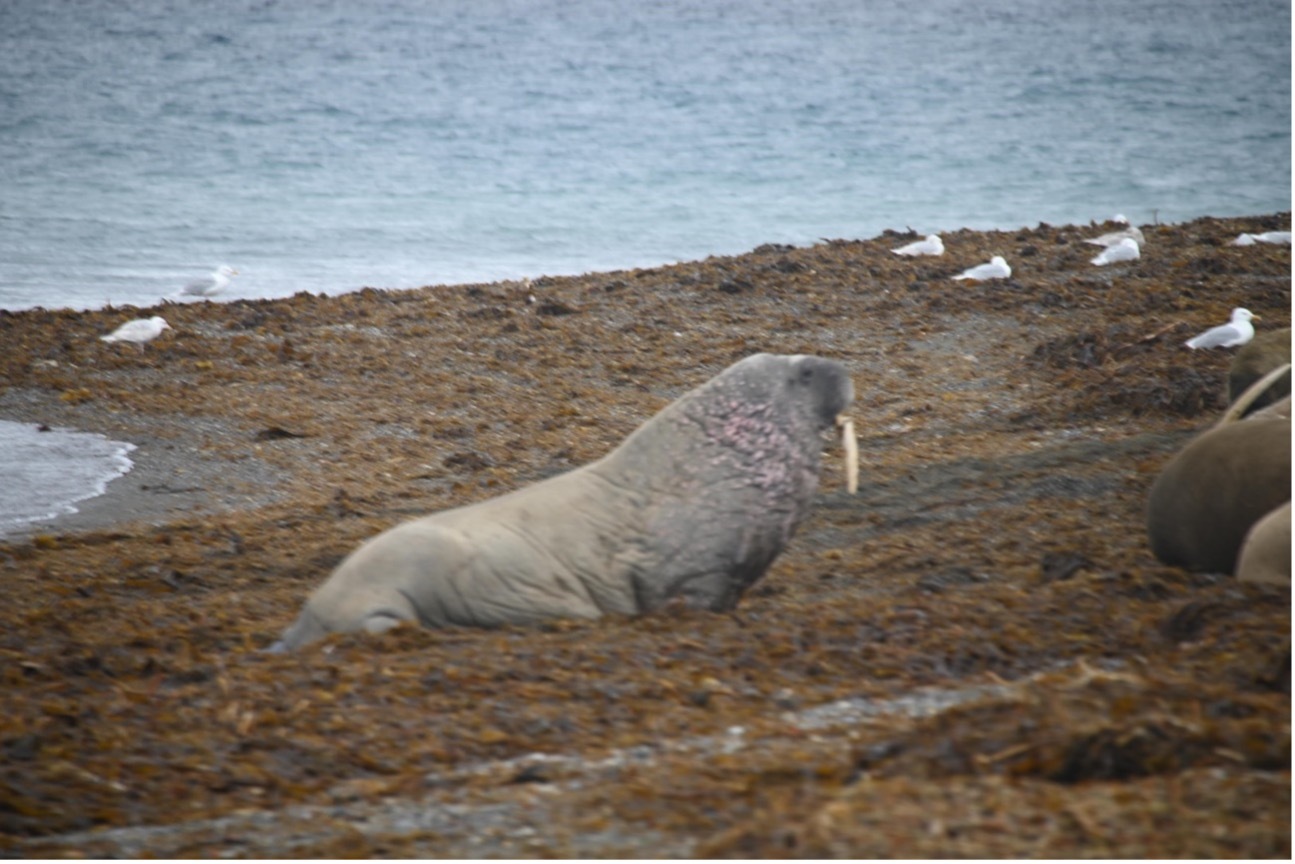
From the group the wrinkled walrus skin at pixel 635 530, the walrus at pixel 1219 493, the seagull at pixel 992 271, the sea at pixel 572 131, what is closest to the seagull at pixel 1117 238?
the seagull at pixel 992 271

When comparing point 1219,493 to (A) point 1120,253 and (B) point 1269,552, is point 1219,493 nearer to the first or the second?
(B) point 1269,552

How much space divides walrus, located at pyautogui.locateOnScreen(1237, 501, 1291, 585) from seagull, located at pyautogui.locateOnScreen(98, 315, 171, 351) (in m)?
9.22

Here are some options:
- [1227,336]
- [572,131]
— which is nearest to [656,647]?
[1227,336]

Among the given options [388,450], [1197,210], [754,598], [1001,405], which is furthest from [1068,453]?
[1197,210]

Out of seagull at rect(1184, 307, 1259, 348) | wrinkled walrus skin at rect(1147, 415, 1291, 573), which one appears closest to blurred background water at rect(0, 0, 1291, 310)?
seagull at rect(1184, 307, 1259, 348)

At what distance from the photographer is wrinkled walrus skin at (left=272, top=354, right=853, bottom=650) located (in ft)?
16.0

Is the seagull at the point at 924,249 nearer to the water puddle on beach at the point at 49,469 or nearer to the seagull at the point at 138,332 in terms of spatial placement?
the seagull at the point at 138,332

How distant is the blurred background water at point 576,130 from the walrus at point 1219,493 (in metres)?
14.6

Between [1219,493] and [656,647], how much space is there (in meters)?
2.22

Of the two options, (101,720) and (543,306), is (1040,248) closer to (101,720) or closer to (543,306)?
(543,306)

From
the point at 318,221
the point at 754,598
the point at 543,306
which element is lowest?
the point at 754,598

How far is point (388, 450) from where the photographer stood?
873 centimetres

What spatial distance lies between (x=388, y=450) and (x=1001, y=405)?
4.00 meters

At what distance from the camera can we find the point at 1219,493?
505cm
